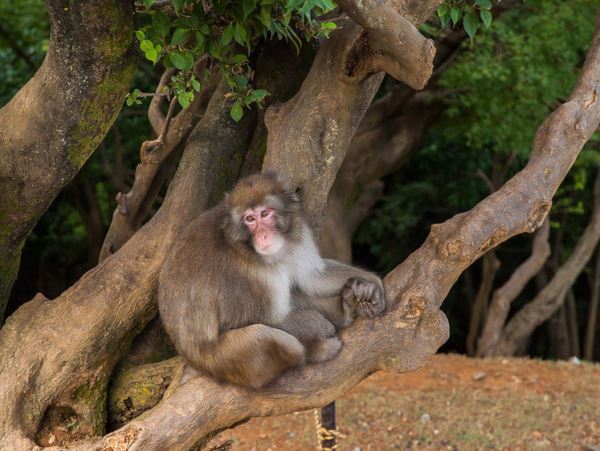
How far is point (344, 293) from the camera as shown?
12.7ft

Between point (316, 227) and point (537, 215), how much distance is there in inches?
40.4

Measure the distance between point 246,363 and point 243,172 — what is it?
143 cm

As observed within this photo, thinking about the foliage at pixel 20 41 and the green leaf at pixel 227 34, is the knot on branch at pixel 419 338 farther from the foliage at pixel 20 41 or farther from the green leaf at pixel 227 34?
the foliage at pixel 20 41

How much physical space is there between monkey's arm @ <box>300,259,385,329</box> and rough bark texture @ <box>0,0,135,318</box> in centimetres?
125

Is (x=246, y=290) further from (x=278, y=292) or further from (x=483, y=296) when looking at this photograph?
(x=483, y=296)

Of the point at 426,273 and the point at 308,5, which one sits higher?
the point at 308,5

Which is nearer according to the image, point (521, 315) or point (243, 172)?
point (243, 172)

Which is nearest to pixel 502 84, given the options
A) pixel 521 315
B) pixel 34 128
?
pixel 521 315

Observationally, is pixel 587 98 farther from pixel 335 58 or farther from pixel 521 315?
pixel 521 315

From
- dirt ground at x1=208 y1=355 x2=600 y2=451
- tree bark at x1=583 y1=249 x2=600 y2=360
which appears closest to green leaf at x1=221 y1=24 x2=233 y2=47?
dirt ground at x1=208 y1=355 x2=600 y2=451

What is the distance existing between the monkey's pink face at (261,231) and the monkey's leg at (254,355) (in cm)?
34

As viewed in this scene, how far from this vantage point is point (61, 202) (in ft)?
36.0

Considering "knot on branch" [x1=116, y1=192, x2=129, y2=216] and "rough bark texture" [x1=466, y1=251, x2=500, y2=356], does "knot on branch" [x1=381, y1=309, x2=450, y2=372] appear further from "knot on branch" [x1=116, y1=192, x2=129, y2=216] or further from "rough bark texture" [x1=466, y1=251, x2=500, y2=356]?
"rough bark texture" [x1=466, y1=251, x2=500, y2=356]

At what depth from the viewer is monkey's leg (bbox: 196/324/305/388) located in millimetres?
3477
